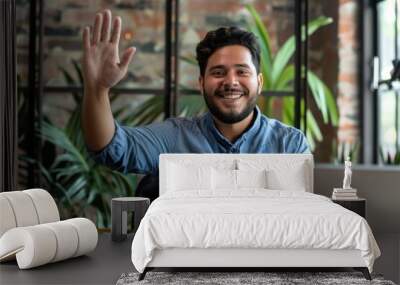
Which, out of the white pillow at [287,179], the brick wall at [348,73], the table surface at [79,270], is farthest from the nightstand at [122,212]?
Result: the brick wall at [348,73]

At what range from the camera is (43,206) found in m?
4.86

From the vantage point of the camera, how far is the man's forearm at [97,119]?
6.28 metres

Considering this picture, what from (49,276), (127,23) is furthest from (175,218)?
(127,23)

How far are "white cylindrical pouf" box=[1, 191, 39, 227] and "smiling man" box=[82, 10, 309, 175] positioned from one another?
1611mm

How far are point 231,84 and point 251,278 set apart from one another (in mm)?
2550

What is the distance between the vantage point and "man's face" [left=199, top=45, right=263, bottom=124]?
6191mm

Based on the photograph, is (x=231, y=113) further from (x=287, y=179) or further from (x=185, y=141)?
(x=287, y=179)

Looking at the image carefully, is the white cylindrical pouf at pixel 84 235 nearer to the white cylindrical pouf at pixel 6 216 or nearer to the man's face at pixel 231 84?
the white cylindrical pouf at pixel 6 216

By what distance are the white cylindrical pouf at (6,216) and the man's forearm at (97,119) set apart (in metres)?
1.84

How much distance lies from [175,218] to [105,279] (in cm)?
63

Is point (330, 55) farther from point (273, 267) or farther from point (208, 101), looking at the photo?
point (273, 267)

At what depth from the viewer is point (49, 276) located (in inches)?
164

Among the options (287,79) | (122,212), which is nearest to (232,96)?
(287,79)

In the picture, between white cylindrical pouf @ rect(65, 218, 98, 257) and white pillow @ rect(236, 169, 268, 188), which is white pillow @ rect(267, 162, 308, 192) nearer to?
white pillow @ rect(236, 169, 268, 188)
